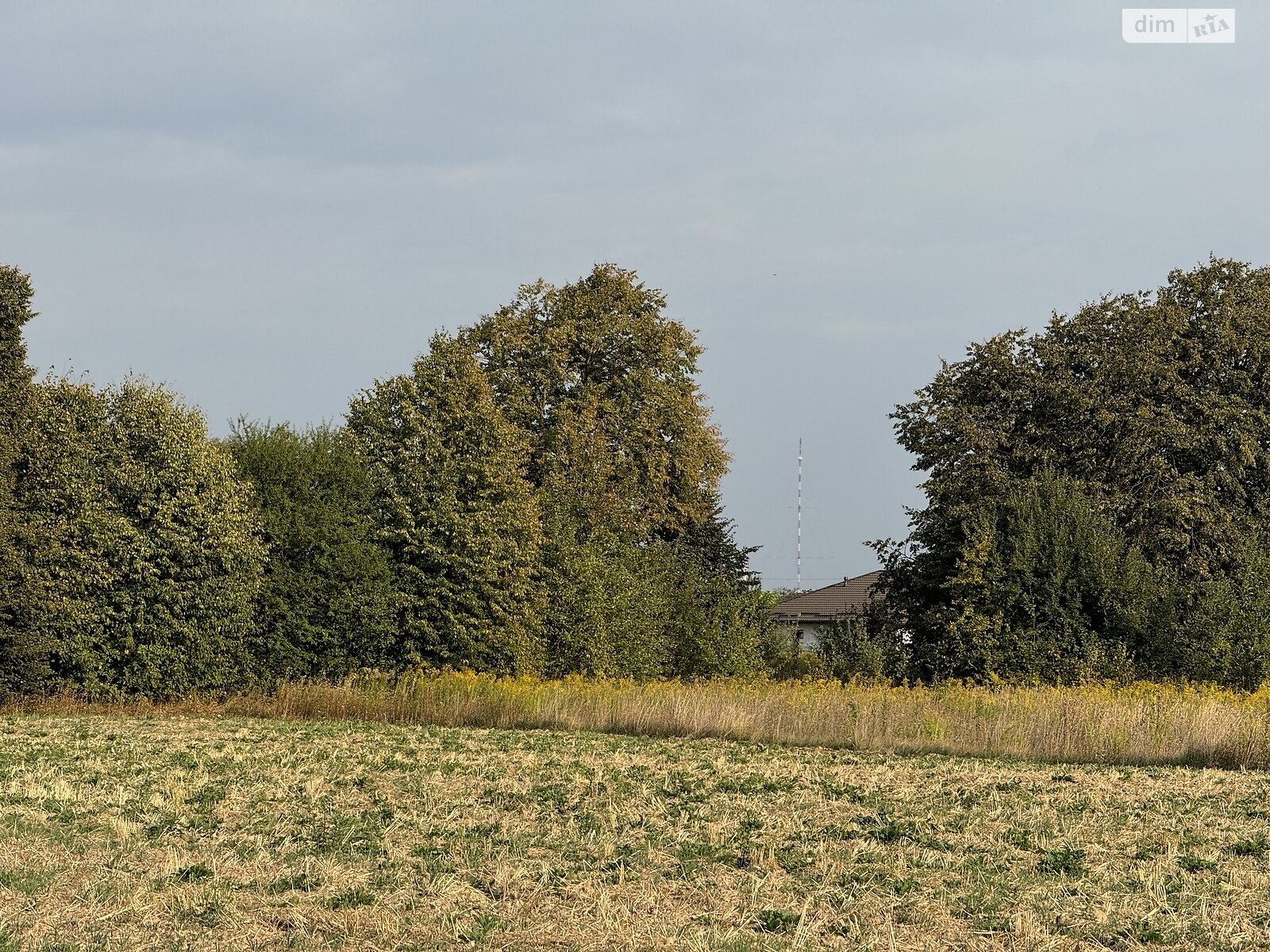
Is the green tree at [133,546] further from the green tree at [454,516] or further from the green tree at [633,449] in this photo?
the green tree at [633,449]

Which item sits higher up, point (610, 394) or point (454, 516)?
point (610, 394)

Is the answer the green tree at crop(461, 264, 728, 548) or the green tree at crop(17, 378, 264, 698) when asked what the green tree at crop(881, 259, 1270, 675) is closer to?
the green tree at crop(461, 264, 728, 548)

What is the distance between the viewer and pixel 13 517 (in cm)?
2769

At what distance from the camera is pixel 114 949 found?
24.9 feet

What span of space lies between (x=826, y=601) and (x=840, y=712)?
147ft

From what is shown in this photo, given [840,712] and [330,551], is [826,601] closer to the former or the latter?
[330,551]

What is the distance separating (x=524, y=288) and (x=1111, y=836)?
36.4 metres

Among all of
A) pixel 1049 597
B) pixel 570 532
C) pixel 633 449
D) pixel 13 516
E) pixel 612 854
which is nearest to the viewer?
pixel 612 854

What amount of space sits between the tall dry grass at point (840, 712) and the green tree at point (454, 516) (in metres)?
3.77

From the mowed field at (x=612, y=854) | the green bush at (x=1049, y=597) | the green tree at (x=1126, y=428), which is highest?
the green tree at (x=1126, y=428)

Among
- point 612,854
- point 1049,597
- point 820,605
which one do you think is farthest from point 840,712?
point 820,605

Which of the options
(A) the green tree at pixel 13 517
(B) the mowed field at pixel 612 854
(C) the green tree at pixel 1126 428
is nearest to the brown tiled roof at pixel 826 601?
(C) the green tree at pixel 1126 428

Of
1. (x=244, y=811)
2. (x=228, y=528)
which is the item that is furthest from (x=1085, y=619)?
(x=244, y=811)

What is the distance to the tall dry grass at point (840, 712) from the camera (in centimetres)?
2033
